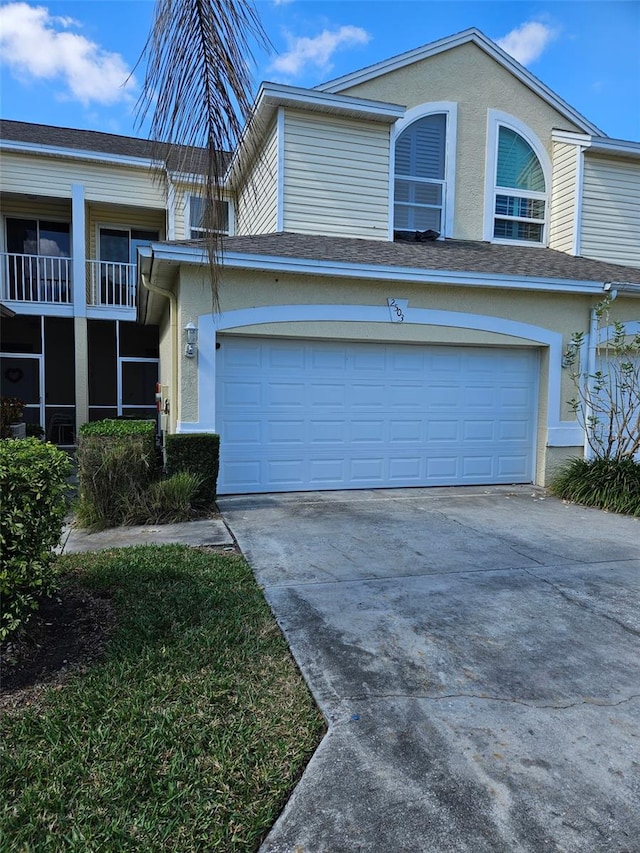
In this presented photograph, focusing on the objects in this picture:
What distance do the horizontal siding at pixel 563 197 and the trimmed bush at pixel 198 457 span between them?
8.02m

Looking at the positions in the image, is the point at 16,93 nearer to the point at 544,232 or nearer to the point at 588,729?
the point at 588,729

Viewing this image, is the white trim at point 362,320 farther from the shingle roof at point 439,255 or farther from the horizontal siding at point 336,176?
the horizontal siding at point 336,176

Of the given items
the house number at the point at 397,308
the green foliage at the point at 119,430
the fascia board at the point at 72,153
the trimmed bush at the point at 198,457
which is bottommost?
the trimmed bush at the point at 198,457

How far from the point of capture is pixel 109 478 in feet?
21.5

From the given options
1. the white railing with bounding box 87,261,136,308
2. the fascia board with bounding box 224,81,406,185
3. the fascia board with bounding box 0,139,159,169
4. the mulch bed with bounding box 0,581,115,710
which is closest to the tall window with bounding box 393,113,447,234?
the fascia board with bounding box 224,81,406,185

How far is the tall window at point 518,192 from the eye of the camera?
1088 cm

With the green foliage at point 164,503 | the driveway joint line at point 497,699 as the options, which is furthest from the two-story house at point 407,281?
the driveway joint line at point 497,699

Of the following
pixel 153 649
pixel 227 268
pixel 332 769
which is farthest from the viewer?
pixel 227 268

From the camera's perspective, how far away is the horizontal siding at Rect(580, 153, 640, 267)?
10.7 m

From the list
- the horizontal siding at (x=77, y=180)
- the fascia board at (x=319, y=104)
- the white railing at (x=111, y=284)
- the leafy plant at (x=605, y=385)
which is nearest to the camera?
the leafy plant at (x=605, y=385)

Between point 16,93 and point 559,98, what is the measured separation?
11.6 m

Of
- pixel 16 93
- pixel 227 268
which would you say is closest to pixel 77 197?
pixel 227 268

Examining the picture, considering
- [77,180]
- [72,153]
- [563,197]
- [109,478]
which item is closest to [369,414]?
[109,478]

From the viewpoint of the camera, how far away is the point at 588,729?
107 inches
